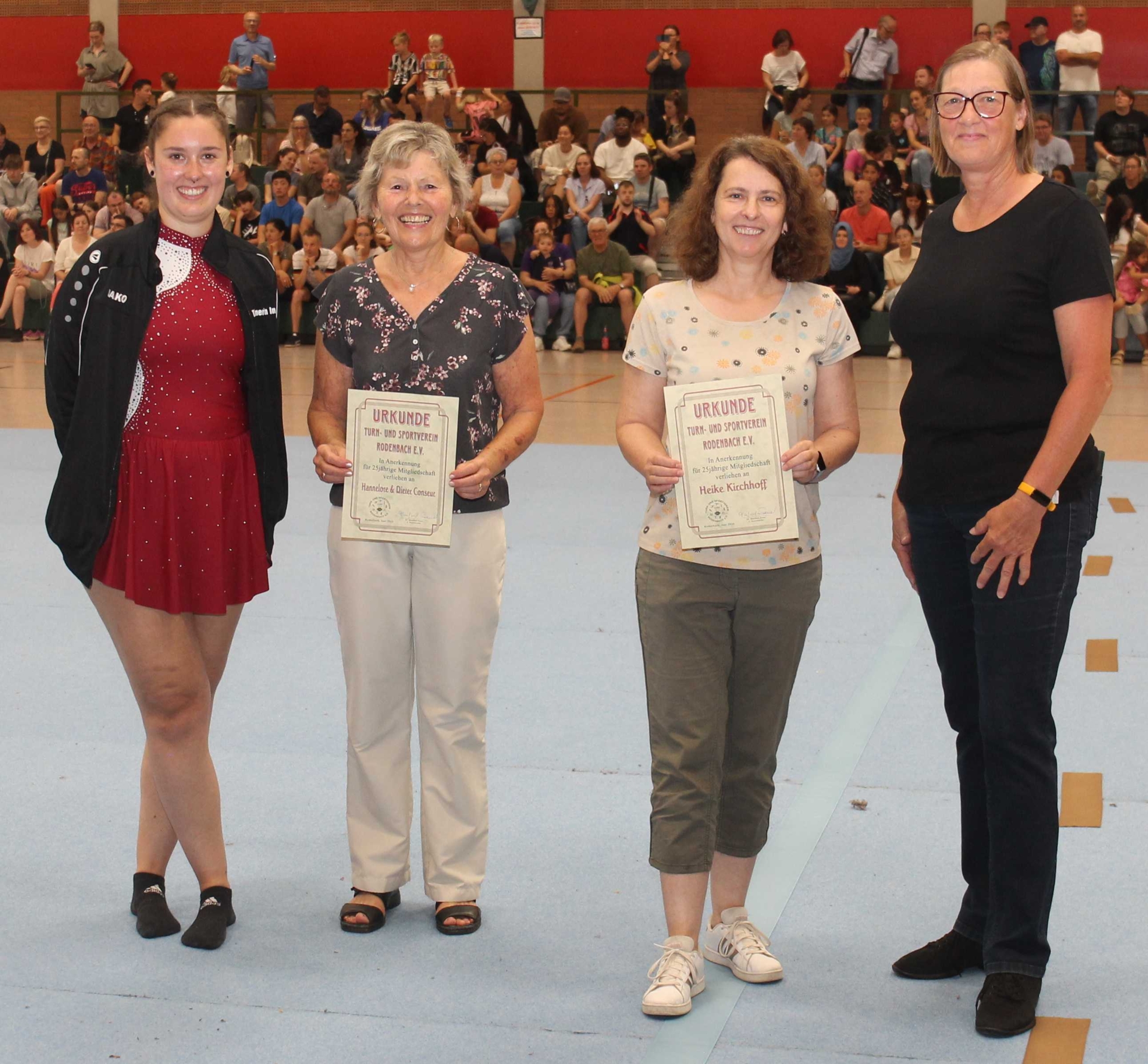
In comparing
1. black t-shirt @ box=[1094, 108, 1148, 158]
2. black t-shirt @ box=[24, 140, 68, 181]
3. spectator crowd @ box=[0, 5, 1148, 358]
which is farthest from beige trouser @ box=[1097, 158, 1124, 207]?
black t-shirt @ box=[24, 140, 68, 181]

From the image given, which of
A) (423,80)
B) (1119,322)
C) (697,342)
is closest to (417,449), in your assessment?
(697,342)

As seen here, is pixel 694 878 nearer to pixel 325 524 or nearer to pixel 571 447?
pixel 325 524

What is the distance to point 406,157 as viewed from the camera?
3.38 m

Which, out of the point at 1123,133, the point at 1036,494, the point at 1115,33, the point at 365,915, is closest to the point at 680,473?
the point at 1036,494

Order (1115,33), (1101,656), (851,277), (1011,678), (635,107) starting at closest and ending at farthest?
(1011,678) → (1101,656) → (851,277) → (635,107) → (1115,33)

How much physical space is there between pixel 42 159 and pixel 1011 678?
19.9m

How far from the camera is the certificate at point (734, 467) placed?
306 centimetres

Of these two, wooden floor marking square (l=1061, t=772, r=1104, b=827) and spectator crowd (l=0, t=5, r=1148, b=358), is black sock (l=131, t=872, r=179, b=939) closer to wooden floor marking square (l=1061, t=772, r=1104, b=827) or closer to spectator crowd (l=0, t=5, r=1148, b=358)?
wooden floor marking square (l=1061, t=772, r=1104, b=827)

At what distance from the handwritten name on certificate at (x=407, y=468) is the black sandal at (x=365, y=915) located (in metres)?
0.92

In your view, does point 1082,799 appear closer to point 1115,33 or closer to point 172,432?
point 172,432

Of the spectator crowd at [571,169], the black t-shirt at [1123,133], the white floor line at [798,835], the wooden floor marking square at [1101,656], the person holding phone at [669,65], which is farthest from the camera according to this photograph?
the person holding phone at [669,65]

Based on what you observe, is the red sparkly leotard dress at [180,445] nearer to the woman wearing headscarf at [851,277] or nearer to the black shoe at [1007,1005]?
the black shoe at [1007,1005]

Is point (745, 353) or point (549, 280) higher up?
point (549, 280)

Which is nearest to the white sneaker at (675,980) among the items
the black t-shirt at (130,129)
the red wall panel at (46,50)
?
the black t-shirt at (130,129)
